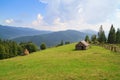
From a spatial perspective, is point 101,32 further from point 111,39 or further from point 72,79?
point 72,79

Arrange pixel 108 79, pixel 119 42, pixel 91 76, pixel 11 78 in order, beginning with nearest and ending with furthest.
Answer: pixel 108 79
pixel 91 76
pixel 11 78
pixel 119 42

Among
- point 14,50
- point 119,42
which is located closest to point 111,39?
point 119,42

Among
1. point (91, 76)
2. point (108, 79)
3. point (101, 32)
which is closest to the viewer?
point (108, 79)

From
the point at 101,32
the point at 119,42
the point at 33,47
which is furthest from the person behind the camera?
the point at 33,47

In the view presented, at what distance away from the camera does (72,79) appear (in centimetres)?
2466

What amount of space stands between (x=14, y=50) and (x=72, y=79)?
96.9 meters

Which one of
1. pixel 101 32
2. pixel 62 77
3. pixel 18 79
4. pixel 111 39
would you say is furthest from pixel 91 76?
pixel 101 32

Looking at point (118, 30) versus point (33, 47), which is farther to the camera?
point (33, 47)

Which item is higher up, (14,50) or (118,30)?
(118,30)

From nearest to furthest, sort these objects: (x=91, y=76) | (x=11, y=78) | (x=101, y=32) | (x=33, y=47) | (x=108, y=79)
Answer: (x=108, y=79) → (x=91, y=76) → (x=11, y=78) → (x=101, y=32) → (x=33, y=47)

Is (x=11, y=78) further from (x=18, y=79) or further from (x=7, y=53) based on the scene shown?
(x=7, y=53)

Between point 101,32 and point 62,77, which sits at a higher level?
point 101,32

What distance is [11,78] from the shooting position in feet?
90.8

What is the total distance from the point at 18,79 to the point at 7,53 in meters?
83.5
